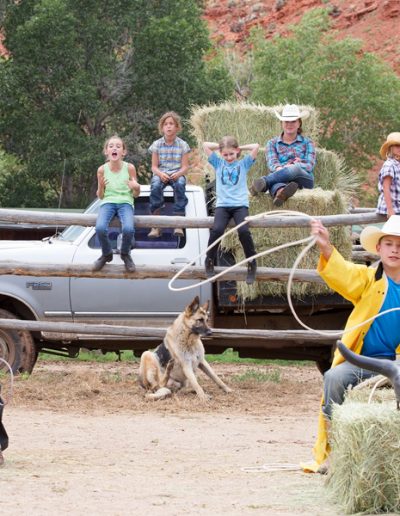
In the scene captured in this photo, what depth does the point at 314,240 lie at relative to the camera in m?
6.59

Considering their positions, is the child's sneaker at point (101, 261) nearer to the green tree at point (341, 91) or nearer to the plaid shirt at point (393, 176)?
the plaid shirt at point (393, 176)

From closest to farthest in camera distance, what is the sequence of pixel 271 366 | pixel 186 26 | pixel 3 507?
pixel 3 507, pixel 271 366, pixel 186 26

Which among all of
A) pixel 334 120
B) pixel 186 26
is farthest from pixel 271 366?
pixel 334 120

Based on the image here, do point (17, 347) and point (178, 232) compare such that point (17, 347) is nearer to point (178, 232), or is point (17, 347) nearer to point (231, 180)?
point (178, 232)

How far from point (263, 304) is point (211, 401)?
4.21 feet

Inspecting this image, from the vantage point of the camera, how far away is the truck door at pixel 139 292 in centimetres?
1188

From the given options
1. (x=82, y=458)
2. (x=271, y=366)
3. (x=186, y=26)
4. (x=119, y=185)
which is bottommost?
(x=271, y=366)

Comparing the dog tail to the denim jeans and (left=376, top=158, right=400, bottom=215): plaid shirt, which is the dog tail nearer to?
the denim jeans

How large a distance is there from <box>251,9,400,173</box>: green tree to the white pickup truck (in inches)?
891

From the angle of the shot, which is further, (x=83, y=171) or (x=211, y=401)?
(x=83, y=171)

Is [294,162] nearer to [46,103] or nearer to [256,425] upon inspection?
[256,425]

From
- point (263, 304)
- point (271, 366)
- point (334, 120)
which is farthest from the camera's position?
point (334, 120)

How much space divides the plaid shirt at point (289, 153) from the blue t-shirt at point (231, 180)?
544 millimetres

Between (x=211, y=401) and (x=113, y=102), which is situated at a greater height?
(x=113, y=102)
